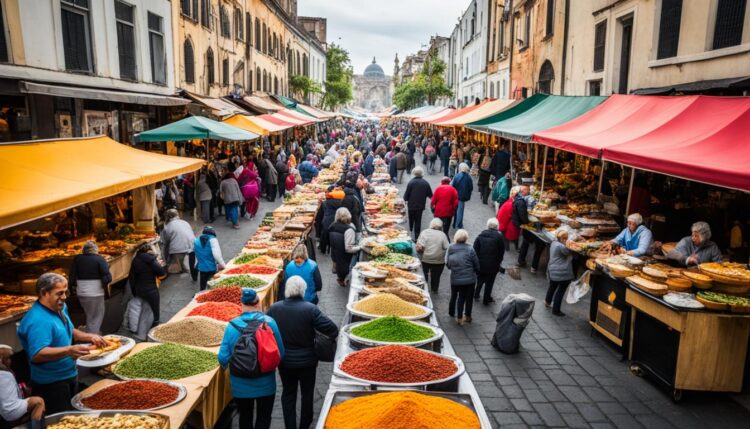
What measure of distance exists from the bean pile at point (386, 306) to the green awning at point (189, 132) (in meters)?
8.24

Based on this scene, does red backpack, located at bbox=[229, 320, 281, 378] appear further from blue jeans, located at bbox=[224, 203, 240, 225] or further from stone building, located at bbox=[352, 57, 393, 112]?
stone building, located at bbox=[352, 57, 393, 112]

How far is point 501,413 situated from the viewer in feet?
19.9

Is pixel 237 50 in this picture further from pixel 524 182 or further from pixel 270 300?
pixel 270 300

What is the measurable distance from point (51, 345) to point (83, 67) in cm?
1024

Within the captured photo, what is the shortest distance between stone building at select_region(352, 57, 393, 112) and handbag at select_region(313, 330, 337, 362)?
12709 centimetres

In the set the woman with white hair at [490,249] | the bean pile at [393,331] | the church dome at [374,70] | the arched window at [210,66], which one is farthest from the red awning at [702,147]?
the church dome at [374,70]

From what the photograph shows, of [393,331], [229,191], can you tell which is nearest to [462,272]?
[393,331]

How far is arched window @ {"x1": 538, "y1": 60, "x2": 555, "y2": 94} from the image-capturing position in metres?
20.4

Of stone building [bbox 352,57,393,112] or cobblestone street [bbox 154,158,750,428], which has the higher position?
stone building [bbox 352,57,393,112]

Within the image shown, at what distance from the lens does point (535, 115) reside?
51.5 feet

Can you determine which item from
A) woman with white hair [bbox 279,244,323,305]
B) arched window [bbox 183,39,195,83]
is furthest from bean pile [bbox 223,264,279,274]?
arched window [bbox 183,39,195,83]

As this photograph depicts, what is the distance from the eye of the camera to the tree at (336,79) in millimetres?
57531

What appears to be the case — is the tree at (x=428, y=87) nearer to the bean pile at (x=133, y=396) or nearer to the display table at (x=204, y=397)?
the display table at (x=204, y=397)

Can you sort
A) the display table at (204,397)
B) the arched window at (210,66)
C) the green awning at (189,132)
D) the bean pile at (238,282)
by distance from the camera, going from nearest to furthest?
the display table at (204,397)
the bean pile at (238,282)
the green awning at (189,132)
the arched window at (210,66)
